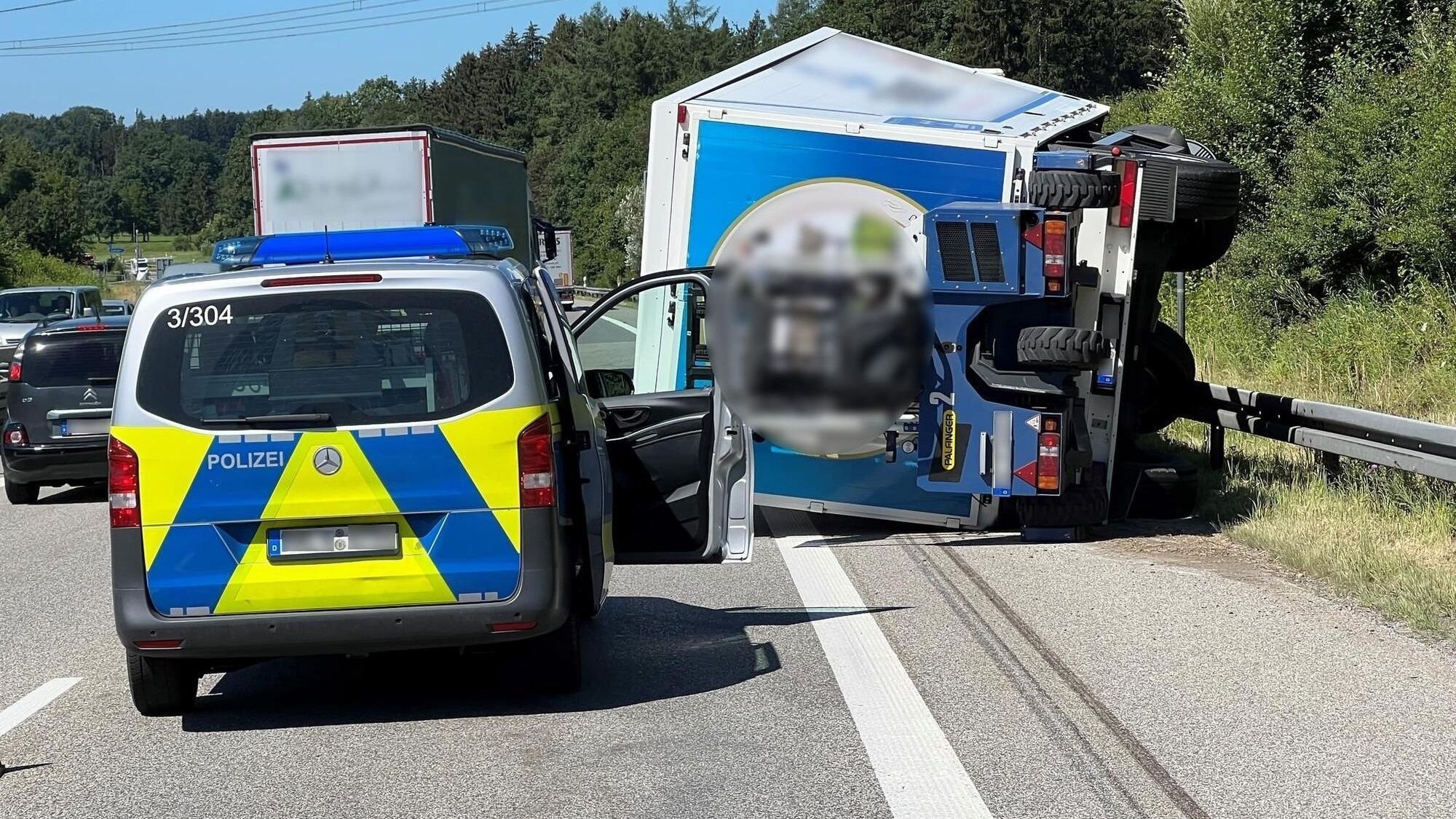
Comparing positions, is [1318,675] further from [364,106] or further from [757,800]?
[364,106]

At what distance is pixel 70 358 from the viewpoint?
1509cm

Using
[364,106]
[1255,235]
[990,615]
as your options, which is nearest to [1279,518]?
[990,615]

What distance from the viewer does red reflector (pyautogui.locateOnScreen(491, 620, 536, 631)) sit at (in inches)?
248

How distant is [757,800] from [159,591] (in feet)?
8.01

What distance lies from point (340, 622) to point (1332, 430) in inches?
302

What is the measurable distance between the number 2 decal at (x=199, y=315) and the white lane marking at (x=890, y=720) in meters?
2.89

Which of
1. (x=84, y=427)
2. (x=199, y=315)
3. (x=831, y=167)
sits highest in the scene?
(x=831, y=167)

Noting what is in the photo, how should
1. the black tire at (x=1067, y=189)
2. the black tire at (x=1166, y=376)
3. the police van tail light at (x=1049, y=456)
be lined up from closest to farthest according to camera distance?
the black tire at (x=1067, y=189) < the police van tail light at (x=1049, y=456) < the black tire at (x=1166, y=376)

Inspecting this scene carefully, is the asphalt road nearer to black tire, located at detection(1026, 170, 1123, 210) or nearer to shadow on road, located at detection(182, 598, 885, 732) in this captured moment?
shadow on road, located at detection(182, 598, 885, 732)

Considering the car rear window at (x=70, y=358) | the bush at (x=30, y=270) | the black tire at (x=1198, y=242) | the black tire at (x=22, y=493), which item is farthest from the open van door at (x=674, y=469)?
the bush at (x=30, y=270)

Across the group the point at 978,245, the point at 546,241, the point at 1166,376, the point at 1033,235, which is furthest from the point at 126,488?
the point at 546,241

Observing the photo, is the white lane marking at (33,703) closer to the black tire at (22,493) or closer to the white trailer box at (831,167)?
the white trailer box at (831,167)

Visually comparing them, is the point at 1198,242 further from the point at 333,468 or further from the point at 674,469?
the point at 333,468

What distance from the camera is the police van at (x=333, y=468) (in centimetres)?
616
